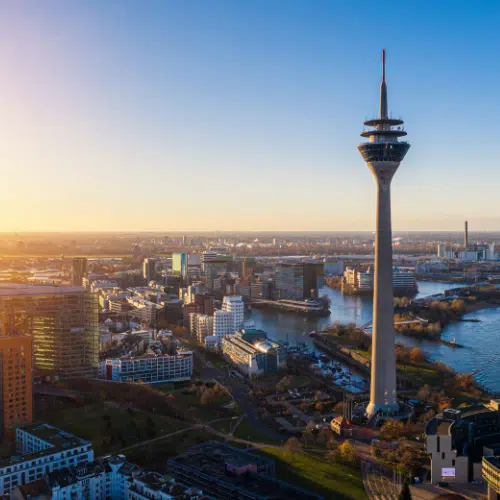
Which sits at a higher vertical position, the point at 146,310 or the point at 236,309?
the point at 236,309

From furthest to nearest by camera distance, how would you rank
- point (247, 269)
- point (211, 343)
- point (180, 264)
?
1. point (247, 269)
2. point (180, 264)
3. point (211, 343)

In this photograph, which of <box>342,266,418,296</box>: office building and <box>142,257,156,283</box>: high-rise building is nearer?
<box>342,266,418,296</box>: office building

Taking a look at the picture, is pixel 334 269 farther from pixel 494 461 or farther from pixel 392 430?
pixel 494 461

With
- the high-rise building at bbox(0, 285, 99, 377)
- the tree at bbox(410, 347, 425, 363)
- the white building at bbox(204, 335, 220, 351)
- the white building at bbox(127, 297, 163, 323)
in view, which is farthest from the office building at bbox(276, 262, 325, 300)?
the high-rise building at bbox(0, 285, 99, 377)

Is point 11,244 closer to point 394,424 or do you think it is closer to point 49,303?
point 49,303

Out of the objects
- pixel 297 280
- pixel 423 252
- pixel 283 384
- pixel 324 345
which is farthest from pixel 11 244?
pixel 423 252

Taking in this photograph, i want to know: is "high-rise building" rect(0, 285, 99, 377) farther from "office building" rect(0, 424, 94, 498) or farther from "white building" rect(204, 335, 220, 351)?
"office building" rect(0, 424, 94, 498)

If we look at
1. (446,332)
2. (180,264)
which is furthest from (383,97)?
(180,264)
